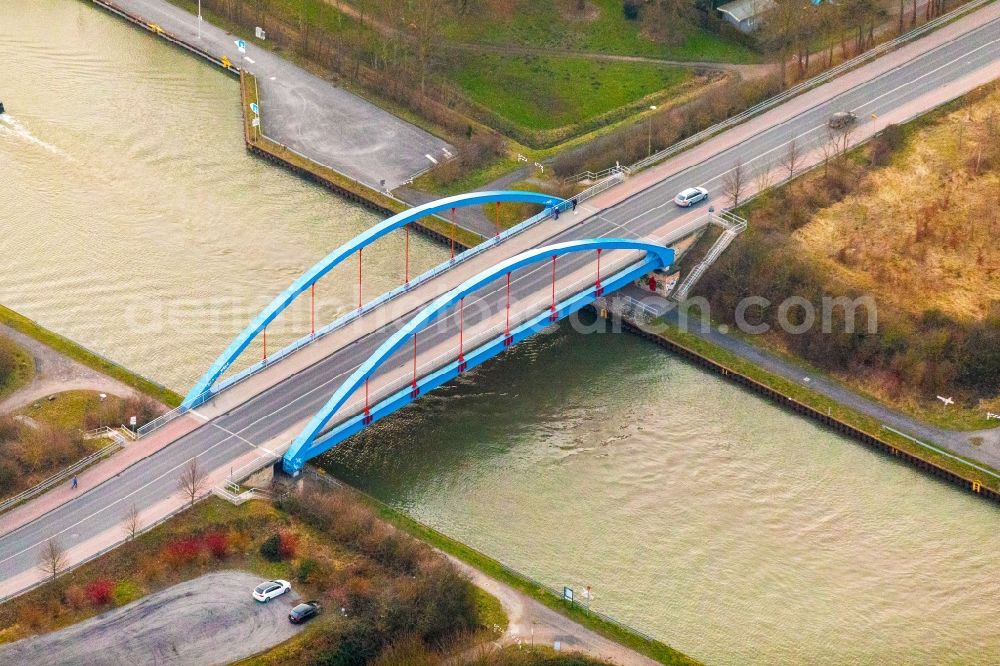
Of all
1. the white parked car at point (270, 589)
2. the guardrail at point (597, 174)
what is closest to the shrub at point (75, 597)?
the white parked car at point (270, 589)

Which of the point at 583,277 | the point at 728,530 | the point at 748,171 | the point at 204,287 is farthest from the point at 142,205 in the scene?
the point at 728,530

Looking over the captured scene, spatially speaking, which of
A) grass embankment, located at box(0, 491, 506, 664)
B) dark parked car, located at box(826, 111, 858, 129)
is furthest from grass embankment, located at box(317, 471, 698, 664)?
dark parked car, located at box(826, 111, 858, 129)

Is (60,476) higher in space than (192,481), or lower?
lower

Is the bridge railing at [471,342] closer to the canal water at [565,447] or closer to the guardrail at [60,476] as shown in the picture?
the canal water at [565,447]

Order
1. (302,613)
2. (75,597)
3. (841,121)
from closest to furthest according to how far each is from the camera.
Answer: (302,613), (75,597), (841,121)

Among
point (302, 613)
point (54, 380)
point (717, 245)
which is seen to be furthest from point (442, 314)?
point (302, 613)

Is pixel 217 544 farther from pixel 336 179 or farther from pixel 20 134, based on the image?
pixel 20 134

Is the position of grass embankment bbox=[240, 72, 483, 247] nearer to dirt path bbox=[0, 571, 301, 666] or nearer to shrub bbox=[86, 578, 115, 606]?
dirt path bbox=[0, 571, 301, 666]
